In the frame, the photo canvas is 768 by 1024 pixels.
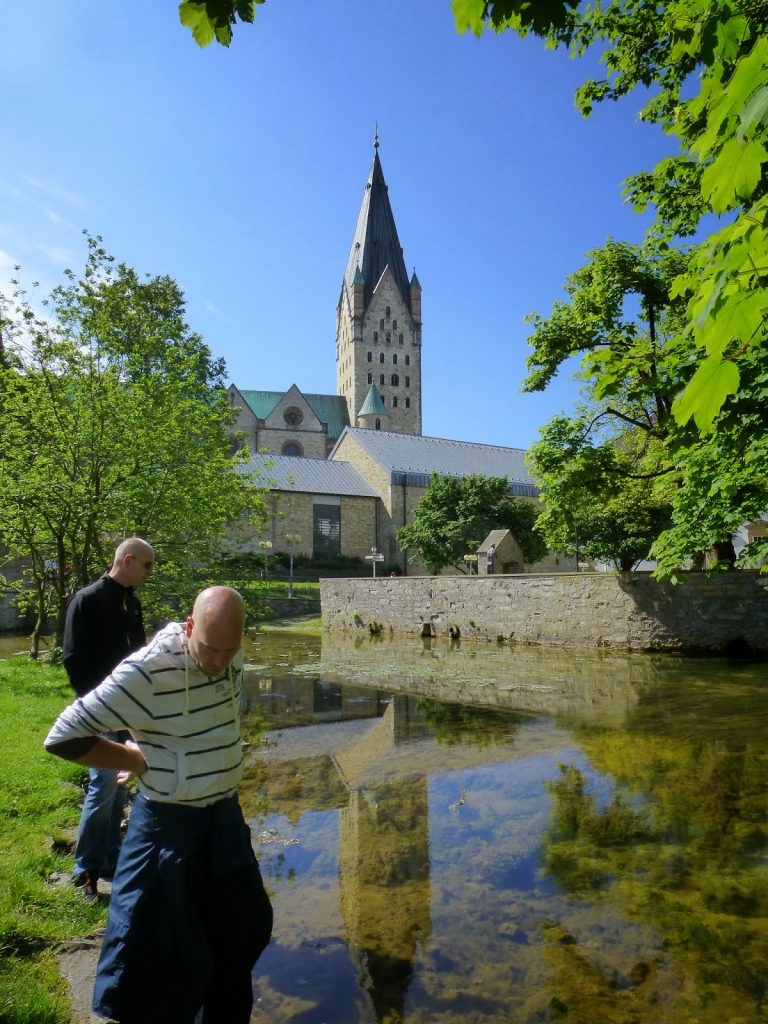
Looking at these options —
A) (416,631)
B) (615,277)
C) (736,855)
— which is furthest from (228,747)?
(416,631)

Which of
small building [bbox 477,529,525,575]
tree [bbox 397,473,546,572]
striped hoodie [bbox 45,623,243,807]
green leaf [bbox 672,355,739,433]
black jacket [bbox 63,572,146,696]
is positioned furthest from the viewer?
tree [bbox 397,473,546,572]

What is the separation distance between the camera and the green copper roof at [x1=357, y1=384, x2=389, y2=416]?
2822 inches

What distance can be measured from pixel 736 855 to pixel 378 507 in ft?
141

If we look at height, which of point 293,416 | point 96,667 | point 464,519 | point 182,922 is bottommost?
point 182,922

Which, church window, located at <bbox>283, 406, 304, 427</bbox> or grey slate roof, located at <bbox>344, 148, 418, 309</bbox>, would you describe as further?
grey slate roof, located at <bbox>344, 148, 418, 309</bbox>

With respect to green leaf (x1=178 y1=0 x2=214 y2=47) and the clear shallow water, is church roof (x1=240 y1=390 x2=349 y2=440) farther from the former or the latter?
green leaf (x1=178 y1=0 x2=214 y2=47)

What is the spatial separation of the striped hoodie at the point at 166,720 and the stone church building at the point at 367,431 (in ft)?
135

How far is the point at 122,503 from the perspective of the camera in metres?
10.1

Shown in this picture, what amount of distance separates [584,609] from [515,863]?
13.2 m

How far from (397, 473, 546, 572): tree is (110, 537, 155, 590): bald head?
109ft

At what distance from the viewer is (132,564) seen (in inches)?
143

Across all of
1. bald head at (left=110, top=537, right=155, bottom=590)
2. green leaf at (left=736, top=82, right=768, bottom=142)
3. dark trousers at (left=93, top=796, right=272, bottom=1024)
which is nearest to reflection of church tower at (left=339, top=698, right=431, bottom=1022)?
dark trousers at (left=93, top=796, right=272, bottom=1024)

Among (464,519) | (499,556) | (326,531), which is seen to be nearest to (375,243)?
(326,531)

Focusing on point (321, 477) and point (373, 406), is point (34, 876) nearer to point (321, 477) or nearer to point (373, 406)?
point (321, 477)
